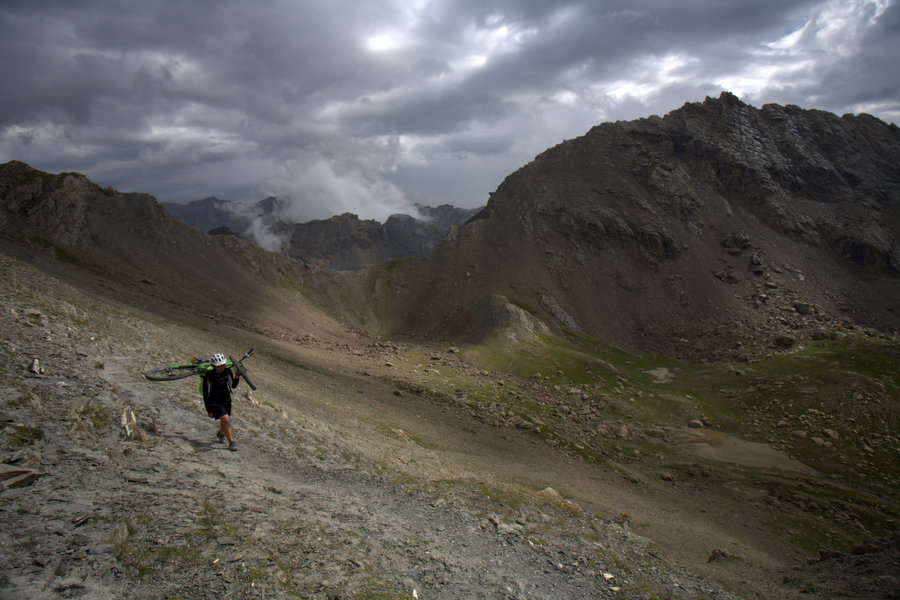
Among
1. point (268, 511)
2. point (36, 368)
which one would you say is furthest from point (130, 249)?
point (268, 511)

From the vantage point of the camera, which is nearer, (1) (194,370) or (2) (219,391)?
(2) (219,391)

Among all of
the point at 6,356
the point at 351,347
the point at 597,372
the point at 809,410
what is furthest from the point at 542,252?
the point at 6,356

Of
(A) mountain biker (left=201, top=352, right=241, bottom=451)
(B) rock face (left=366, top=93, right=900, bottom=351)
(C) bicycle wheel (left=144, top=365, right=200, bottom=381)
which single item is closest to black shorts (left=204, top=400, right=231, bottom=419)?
(A) mountain biker (left=201, top=352, right=241, bottom=451)

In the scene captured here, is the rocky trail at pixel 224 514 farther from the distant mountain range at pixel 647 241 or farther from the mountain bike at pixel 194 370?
the distant mountain range at pixel 647 241

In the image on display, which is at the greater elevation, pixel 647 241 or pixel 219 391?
pixel 647 241

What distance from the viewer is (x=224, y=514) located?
9.45 m

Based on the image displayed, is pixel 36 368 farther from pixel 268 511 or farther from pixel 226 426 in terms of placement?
pixel 268 511

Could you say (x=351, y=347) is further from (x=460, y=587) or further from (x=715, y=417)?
(x=460, y=587)

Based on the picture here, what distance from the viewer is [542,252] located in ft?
295

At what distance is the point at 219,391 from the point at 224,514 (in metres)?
5.17

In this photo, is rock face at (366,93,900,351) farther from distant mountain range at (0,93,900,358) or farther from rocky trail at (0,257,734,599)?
rocky trail at (0,257,734,599)

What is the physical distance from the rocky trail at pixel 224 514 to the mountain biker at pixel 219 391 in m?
0.83

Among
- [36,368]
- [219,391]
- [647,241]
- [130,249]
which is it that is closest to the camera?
[36,368]

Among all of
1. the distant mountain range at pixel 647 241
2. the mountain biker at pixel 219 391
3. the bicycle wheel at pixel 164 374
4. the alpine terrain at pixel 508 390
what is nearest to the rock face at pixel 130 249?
the distant mountain range at pixel 647 241
